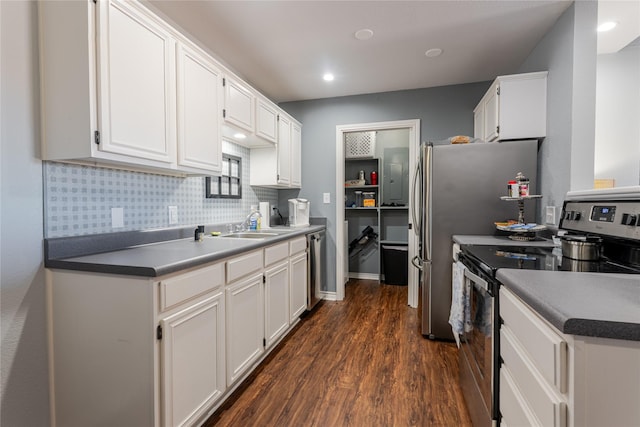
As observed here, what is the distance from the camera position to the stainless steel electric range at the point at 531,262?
4.02ft

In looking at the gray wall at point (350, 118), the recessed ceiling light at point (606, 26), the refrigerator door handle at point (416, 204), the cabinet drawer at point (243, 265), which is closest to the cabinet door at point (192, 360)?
the cabinet drawer at point (243, 265)

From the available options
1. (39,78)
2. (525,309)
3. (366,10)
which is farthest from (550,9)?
(39,78)

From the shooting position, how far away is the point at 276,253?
2.37 metres

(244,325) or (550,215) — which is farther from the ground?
(550,215)

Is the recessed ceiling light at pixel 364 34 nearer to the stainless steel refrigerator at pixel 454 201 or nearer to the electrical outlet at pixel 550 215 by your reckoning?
the stainless steel refrigerator at pixel 454 201

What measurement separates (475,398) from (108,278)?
70.6 inches

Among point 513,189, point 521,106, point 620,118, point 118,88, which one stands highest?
point 521,106

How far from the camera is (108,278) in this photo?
1.28 m

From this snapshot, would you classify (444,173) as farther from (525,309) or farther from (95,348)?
(95,348)

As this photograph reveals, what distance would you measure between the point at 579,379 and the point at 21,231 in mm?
1985

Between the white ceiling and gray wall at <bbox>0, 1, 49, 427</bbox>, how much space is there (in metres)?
0.94

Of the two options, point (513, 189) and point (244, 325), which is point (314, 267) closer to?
point (244, 325)

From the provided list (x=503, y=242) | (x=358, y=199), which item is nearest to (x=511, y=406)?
(x=503, y=242)

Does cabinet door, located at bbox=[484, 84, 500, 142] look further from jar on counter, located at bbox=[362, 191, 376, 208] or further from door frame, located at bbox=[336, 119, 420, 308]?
jar on counter, located at bbox=[362, 191, 376, 208]
